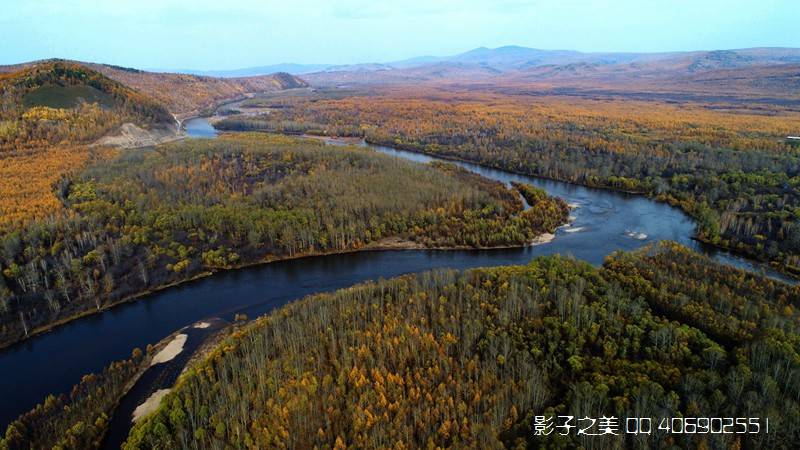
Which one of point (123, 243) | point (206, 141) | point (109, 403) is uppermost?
point (206, 141)

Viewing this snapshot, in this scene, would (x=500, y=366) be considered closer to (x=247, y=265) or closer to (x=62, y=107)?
(x=247, y=265)

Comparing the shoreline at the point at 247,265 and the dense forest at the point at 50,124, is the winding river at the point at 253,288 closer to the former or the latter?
the shoreline at the point at 247,265

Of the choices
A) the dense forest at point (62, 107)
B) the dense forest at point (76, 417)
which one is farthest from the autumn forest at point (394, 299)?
the dense forest at point (62, 107)

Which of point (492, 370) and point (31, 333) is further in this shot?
point (31, 333)

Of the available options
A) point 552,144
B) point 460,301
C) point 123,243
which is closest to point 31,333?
point 123,243

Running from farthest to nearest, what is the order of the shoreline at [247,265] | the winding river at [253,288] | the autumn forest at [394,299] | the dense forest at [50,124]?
1. the dense forest at [50,124]
2. the shoreline at [247,265]
3. the winding river at [253,288]
4. the autumn forest at [394,299]

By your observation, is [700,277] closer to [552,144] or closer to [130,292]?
[130,292]
